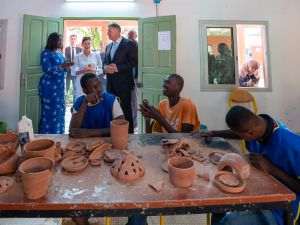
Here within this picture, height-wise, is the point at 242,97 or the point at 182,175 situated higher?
the point at 242,97

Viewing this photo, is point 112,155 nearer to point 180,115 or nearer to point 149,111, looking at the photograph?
point 149,111

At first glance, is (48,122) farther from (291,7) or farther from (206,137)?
(291,7)

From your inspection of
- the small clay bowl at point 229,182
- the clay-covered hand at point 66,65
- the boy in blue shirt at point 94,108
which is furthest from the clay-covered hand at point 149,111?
the clay-covered hand at point 66,65

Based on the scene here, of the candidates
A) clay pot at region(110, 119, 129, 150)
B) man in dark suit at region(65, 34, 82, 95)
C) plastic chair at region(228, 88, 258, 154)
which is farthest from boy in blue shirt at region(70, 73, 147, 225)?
man in dark suit at region(65, 34, 82, 95)

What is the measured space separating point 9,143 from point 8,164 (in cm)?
17

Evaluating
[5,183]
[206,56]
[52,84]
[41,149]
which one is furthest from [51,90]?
[5,183]

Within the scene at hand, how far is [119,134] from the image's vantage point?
170cm

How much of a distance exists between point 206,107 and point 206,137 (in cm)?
287

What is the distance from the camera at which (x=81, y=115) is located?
2.23 metres

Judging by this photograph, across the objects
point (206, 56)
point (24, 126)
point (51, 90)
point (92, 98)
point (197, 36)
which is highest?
point (197, 36)

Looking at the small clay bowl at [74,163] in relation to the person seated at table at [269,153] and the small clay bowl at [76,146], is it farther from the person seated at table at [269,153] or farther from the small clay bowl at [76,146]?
the person seated at table at [269,153]

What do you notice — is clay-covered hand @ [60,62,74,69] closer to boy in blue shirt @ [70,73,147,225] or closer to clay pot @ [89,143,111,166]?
boy in blue shirt @ [70,73,147,225]

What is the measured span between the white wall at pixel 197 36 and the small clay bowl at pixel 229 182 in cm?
352

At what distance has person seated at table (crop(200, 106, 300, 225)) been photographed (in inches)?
54.0
